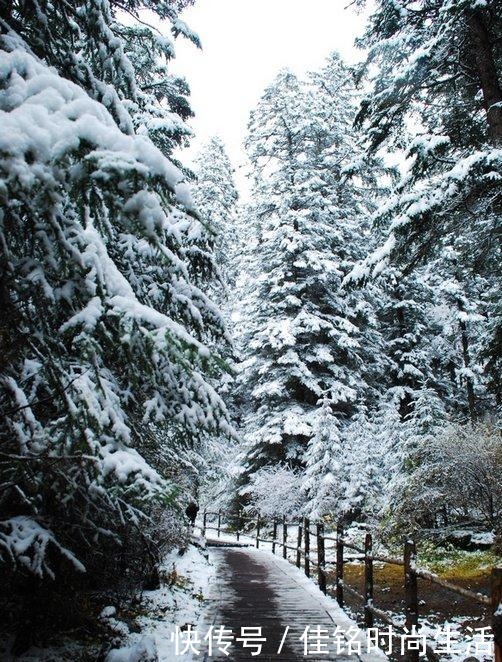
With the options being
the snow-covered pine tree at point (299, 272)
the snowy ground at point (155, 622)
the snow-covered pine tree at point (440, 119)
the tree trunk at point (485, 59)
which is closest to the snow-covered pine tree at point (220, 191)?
the snow-covered pine tree at point (299, 272)

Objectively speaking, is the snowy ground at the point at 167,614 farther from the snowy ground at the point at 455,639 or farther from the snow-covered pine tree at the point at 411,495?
the snow-covered pine tree at the point at 411,495

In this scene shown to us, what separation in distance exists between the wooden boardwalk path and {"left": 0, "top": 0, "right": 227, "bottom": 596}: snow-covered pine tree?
2359 mm

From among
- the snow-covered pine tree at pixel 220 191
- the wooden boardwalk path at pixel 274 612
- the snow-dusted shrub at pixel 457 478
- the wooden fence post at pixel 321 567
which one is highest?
the snow-covered pine tree at pixel 220 191

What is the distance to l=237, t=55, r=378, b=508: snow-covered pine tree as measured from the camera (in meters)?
22.2

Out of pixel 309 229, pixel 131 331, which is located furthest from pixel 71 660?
pixel 309 229

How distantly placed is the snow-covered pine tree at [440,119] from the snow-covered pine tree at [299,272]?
9270 mm

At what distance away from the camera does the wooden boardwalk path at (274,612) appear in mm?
5398

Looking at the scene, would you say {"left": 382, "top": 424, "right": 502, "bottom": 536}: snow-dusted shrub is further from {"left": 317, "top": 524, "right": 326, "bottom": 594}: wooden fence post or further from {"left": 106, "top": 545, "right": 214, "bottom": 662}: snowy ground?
{"left": 106, "top": 545, "right": 214, "bottom": 662}: snowy ground

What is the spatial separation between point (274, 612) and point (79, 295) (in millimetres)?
6446

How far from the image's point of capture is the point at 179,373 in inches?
145

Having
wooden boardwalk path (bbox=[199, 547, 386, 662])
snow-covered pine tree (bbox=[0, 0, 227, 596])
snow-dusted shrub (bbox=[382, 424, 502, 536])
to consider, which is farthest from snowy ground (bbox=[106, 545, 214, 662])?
snow-dusted shrub (bbox=[382, 424, 502, 536])

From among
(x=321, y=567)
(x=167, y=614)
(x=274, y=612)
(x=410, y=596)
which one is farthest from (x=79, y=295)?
(x=321, y=567)

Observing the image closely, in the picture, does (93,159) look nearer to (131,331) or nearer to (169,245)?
(131,331)

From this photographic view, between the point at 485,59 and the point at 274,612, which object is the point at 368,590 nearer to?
the point at 274,612
